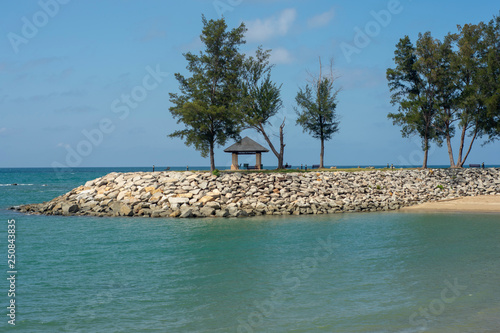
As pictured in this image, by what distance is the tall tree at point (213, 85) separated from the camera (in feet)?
123

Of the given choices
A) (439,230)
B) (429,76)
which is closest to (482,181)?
(429,76)

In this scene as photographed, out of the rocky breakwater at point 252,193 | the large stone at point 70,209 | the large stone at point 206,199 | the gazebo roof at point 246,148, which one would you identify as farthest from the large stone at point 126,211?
the gazebo roof at point 246,148

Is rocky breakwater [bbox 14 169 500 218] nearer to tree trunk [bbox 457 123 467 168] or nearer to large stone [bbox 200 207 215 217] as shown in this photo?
large stone [bbox 200 207 215 217]

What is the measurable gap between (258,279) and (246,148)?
97.3 feet

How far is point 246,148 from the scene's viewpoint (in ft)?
139

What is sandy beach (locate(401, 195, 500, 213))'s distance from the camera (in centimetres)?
3142

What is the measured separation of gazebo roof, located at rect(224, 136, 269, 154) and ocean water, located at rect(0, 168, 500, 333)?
18.9m

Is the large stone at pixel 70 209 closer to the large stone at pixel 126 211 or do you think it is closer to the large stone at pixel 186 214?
the large stone at pixel 126 211

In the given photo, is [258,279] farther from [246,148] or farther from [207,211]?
[246,148]

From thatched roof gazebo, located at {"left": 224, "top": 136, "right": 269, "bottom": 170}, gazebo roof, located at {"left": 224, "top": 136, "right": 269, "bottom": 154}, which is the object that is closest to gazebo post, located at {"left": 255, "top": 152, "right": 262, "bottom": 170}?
thatched roof gazebo, located at {"left": 224, "top": 136, "right": 269, "bottom": 170}

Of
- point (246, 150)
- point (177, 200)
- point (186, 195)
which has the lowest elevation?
point (177, 200)

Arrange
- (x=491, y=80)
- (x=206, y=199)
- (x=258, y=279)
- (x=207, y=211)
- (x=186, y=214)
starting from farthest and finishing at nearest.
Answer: (x=491, y=80)
(x=206, y=199)
(x=207, y=211)
(x=186, y=214)
(x=258, y=279)

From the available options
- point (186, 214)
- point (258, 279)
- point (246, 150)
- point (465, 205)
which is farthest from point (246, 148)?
point (258, 279)

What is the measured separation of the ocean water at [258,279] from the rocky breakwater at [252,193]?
604 centimetres
